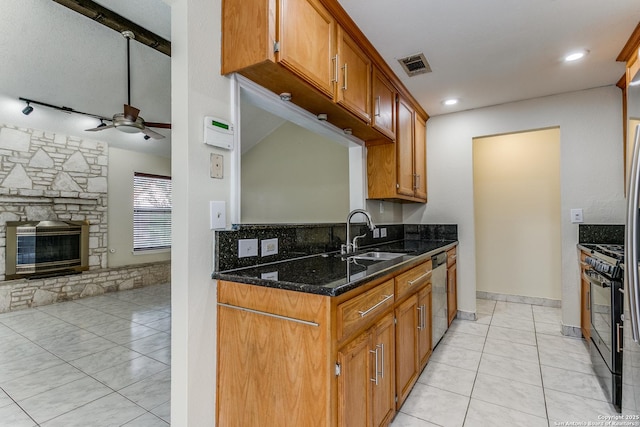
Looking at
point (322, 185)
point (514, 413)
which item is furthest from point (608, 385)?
point (322, 185)

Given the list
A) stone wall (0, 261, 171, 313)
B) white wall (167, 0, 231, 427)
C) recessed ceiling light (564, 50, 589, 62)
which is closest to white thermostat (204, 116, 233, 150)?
white wall (167, 0, 231, 427)

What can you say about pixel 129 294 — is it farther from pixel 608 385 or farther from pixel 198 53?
pixel 608 385

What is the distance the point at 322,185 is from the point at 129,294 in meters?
3.77

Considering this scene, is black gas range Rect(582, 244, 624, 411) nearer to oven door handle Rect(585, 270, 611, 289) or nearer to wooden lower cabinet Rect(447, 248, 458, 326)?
oven door handle Rect(585, 270, 611, 289)

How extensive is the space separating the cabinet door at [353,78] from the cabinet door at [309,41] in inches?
3.6

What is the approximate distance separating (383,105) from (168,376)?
106 inches

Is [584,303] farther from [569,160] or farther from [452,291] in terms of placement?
[569,160]

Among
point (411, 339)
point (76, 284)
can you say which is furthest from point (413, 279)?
point (76, 284)

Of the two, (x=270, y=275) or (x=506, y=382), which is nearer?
(x=270, y=275)

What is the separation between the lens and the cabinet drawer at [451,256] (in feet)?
10.2

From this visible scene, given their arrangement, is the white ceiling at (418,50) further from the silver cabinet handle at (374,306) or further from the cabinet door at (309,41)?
the silver cabinet handle at (374,306)

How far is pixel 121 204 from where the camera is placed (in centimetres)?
530

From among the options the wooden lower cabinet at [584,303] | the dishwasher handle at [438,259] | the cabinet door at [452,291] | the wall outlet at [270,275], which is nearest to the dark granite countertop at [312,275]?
the wall outlet at [270,275]

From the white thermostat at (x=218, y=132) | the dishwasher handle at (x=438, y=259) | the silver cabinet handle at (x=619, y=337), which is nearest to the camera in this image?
the white thermostat at (x=218, y=132)
